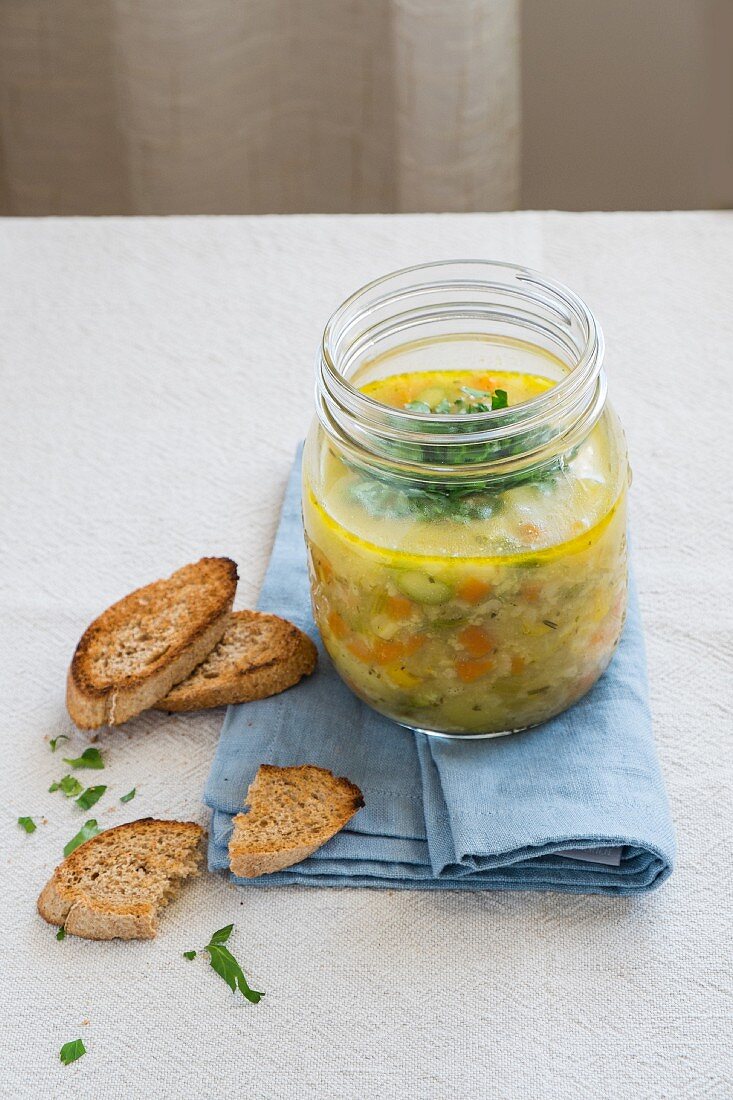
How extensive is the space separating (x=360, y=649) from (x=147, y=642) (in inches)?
10.4

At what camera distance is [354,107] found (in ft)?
10.0

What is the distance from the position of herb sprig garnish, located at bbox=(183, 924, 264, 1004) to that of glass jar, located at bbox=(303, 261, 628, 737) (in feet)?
0.89

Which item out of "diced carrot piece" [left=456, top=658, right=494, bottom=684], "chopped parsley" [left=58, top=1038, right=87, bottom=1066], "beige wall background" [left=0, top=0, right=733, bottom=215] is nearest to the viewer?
"chopped parsley" [left=58, top=1038, right=87, bottom=1066]

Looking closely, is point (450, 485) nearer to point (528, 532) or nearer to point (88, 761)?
point (528, 532)

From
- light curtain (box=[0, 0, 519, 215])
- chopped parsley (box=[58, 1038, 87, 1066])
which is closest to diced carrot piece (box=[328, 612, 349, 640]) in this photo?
chopped parsley (box=[58, 1038, 87, 1066])

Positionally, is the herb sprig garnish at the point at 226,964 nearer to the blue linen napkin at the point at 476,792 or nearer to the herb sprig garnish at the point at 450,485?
the blue linen napkin at the point at 476,792

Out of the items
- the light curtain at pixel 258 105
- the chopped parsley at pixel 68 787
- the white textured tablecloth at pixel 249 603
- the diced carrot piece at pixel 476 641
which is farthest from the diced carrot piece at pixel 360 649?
the light curtain at pixel 258 105

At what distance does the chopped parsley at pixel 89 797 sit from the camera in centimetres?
119

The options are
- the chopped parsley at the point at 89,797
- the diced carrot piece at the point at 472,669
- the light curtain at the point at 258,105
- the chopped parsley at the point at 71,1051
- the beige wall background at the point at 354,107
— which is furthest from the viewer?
the beige wall background at the point at 354,107

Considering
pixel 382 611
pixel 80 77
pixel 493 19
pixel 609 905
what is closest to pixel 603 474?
pixel 382 611

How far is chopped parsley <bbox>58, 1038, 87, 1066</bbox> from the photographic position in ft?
3.23

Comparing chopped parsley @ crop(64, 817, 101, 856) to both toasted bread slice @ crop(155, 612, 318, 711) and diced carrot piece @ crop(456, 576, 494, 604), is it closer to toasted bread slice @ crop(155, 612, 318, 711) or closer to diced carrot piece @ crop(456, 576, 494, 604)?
toasted bread slice @ crop(155, 612, 318, 711)

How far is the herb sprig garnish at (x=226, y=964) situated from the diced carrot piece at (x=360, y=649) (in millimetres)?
273

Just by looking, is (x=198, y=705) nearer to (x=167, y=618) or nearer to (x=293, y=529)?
(x=167, y=618)
